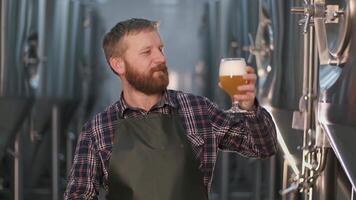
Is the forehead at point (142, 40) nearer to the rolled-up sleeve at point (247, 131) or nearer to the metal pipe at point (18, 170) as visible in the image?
the rolled-up sleeve at point (247, 131)

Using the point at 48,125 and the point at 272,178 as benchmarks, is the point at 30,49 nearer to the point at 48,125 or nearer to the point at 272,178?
the point at 48,125

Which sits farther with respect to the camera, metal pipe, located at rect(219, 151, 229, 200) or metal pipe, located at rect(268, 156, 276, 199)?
metal pipe, located at rect(219, 151, 229, 200)

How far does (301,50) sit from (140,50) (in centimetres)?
86

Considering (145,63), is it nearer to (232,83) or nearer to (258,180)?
(232,83)

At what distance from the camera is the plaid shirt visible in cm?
163

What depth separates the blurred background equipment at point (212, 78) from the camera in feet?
5.82

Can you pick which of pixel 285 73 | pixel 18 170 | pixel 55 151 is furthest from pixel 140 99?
pixel 55 151

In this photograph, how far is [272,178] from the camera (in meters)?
3.00

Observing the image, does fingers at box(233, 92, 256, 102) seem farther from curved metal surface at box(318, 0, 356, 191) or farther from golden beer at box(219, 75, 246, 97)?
curved metal surface at box(318, 0, 356, 191)

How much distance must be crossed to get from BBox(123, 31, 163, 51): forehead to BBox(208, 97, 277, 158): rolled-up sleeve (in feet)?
0.72

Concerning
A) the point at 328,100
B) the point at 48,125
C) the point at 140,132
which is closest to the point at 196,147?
the point at 140,132

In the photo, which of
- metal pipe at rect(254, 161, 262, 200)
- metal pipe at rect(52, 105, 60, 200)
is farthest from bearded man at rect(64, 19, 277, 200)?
metal pipe at rect(52, 105, 60, 200)

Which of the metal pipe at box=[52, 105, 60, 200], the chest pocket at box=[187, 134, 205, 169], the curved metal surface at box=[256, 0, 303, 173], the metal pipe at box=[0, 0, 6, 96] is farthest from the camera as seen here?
the metal pipe at box=[52, 105, 60, 200]

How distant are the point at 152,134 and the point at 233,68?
25 centimetres
